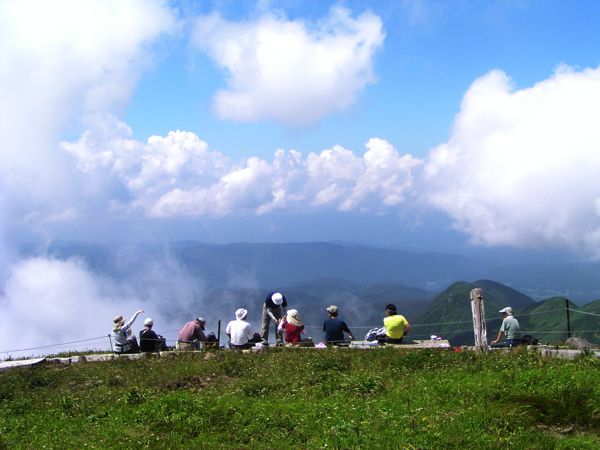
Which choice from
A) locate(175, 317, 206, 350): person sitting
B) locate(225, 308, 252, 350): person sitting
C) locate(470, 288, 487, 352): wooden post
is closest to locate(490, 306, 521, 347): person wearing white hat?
locate(470, 288, 487, 352): wooden post

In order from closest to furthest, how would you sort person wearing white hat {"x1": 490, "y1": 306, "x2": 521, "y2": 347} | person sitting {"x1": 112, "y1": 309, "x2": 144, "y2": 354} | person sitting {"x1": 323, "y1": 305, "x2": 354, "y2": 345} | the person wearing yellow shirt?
person wearing white hat {"x1": 490, "y1": 306, "x2": 521, "y2": 347} → the person wearing yellow shirt → person sitting {"x1": 323, "y1": 305, "x2": 354, "y2": 345} → person sitting {"x1": 112, "y1": 309, "x2": 144, "y2": 354}

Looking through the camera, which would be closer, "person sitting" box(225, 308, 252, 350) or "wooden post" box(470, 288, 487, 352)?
"wooden post" box(470, 288, 487, 352)

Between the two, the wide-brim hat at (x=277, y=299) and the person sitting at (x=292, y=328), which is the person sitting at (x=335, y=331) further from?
the wide-brim hat at (x=277, y=299)

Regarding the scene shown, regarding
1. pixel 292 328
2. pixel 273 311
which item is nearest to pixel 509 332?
pixel 292 328

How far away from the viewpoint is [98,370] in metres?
19.4

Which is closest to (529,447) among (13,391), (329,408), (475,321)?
(329,408)

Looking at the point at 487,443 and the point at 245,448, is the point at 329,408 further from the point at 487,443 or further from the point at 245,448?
the point at 487,443

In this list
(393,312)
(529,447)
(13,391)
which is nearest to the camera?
(529,447)

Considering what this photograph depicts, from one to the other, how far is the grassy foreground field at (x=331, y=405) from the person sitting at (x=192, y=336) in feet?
15.1

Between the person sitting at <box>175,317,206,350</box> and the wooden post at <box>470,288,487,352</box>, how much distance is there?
34.2ft

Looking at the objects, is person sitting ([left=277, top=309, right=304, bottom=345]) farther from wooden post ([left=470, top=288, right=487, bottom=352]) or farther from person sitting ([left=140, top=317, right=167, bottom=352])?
wooden post ([left=470, top=288, right=487, bottom=352])

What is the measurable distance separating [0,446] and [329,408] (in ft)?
22.2

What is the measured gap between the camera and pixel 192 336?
75.8 ft

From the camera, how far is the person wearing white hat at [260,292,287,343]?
2272 centimetres
